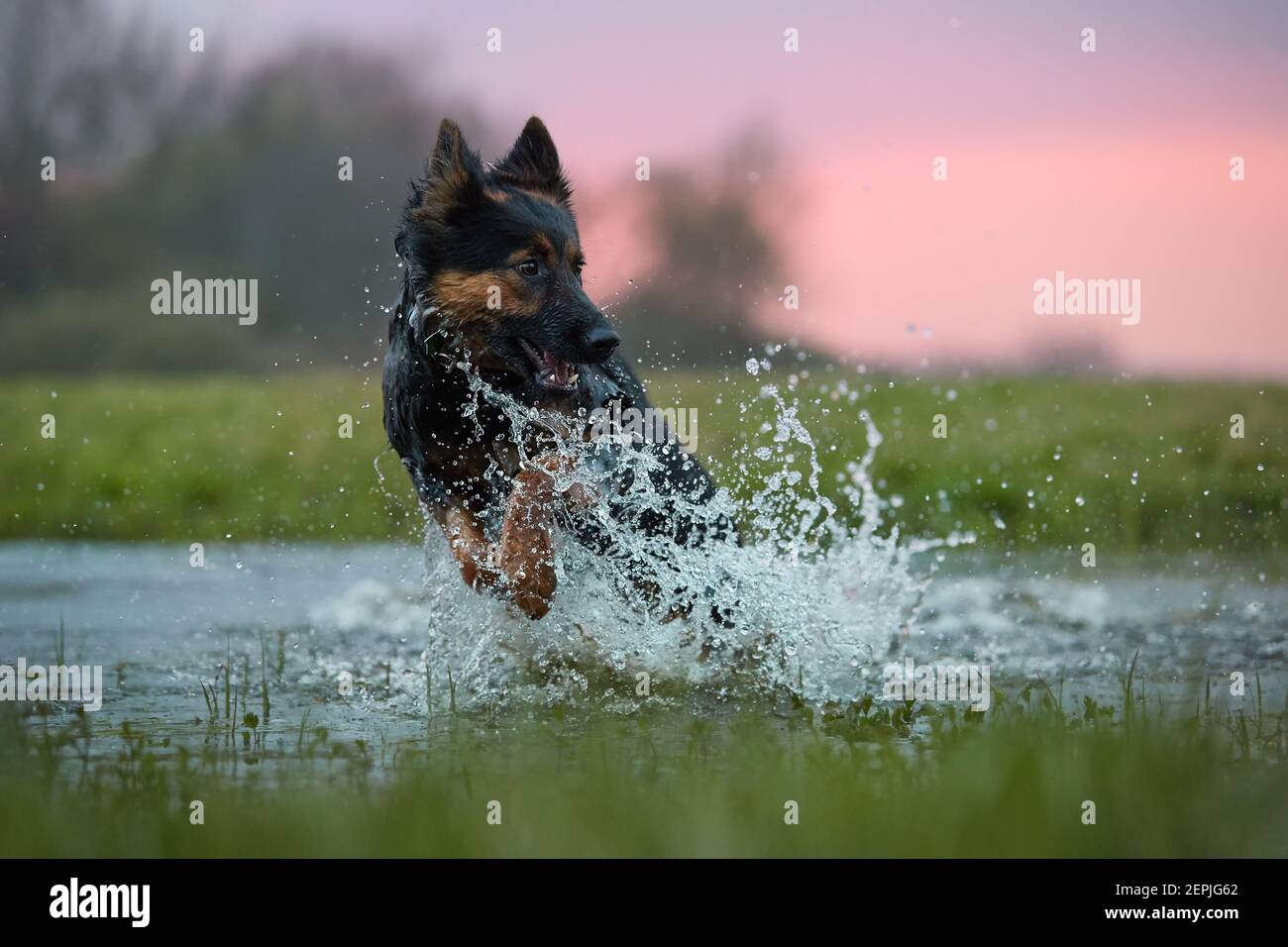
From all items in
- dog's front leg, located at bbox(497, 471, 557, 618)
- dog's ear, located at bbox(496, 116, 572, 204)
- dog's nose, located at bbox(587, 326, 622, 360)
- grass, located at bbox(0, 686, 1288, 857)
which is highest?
dog's ear, located at bbox(496, 116, 572, 204)

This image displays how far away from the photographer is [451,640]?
20.3ft

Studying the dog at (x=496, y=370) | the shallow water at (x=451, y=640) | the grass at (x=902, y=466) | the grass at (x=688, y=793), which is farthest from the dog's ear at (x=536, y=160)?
the grass at (x=688, y=793)

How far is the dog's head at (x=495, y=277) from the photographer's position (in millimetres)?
5531

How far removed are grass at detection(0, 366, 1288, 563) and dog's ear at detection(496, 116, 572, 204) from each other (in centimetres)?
230

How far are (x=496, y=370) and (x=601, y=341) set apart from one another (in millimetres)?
567

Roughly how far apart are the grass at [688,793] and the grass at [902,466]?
4066 millimetres

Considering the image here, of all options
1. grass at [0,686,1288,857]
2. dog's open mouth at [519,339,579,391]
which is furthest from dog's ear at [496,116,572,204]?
grass at [0,686,1288,857]

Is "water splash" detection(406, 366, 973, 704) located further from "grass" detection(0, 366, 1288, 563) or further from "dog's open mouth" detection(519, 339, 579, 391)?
"grass" detection(0, 366, 1288, 563)

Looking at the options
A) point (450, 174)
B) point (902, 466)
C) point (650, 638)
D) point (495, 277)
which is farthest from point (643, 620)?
point (902, 466)

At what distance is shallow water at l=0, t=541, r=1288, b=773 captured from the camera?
17.7 feet

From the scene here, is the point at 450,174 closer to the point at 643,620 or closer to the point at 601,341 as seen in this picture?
the point at 601,341

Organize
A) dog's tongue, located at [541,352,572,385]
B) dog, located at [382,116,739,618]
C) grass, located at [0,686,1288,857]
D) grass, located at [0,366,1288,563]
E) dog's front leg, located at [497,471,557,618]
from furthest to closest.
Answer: grass, located at [0,366,1288,563]
dog's tongue, located at [541,352,572,385]
dog, located at [382,116,739,618]
dog's front leg, located at [497,471,557,618]
grass, located at [0,686,1288,857]

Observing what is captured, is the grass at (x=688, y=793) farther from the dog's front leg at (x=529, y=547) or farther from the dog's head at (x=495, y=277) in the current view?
the dog's head at (x=495, y=277)
